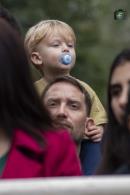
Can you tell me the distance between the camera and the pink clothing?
263cm

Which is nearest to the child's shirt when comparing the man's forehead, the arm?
the man's forehead

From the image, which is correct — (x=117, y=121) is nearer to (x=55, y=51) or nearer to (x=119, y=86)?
(x=119, y=86)

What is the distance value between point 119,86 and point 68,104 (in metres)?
0.59

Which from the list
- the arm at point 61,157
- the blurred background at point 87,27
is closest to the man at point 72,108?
the arm at point 61,157

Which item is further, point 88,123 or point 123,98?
point 88,123

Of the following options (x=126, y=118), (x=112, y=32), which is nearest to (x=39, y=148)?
(x=126, y=118)

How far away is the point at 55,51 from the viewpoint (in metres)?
4.08

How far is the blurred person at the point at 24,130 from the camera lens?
8.71 ft

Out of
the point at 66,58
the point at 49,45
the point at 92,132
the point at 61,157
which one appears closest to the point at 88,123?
the point at 92,132

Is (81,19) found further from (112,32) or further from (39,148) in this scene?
(39,148)

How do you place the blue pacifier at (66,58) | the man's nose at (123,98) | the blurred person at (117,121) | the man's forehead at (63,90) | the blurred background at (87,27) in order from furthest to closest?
the blurred background at (87,27), the blue pacifier at (66,58), the man's forehead at (63,90), the man's nose at (123,98), the blurred person at (117,121)

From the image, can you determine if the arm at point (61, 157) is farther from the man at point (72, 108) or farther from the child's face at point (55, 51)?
the child's face at point (55, 51)

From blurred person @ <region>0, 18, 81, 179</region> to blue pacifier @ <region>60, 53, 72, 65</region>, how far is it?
1268 millimetres

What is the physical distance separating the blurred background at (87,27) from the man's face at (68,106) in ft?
19.2
